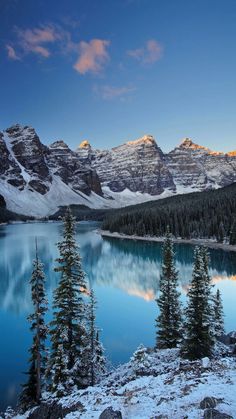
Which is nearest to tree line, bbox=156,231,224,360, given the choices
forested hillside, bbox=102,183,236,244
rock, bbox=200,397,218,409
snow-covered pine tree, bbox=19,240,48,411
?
snow-covered pine tree, bbox=19,240,48,411

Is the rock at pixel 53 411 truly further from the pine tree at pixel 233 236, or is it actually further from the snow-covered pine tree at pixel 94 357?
the pine tree at pixel 233 236

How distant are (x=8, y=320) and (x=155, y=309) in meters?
18.2

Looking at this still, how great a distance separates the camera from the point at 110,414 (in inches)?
410

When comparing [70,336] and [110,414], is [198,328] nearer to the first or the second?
[70,336]

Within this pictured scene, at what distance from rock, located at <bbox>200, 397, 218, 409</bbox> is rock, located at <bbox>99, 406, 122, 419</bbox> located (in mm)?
2637

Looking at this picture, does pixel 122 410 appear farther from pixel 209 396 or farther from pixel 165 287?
pixel 165 287

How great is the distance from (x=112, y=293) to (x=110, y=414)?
4144cm

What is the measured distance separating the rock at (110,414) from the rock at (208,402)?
2637 mm

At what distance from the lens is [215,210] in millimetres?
128125

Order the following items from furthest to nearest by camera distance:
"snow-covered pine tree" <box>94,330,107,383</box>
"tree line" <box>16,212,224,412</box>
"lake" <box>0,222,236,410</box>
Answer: "lake" <box>0,222,236,410</box> → "snow-covered pine tree" <box>94,330,107,383</box> → "tree line" <box>16,212,224,412</box>

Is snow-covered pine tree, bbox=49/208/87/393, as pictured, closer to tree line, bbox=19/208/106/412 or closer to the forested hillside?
tree line, bbox=19/208/106/412

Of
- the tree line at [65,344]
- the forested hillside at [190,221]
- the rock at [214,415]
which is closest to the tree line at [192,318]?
the tree line at [65,344]

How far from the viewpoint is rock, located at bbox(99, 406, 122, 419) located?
33.8 ft

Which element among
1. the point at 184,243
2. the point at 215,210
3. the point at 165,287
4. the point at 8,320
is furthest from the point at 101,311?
the point at 215,210
